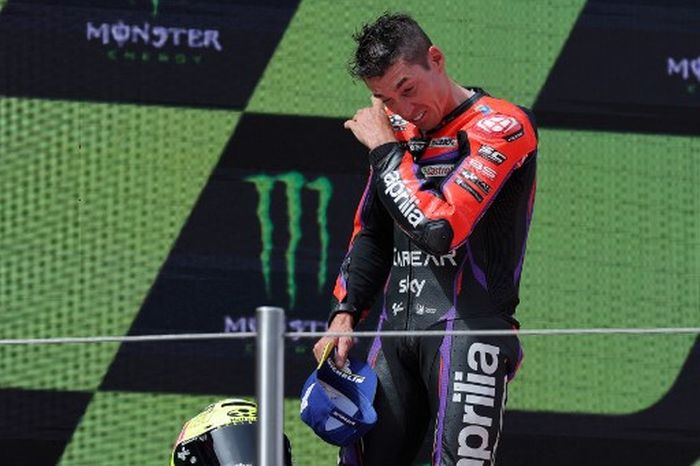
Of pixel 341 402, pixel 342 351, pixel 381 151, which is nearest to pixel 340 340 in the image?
pixel 342 351

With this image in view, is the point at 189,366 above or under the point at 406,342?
under

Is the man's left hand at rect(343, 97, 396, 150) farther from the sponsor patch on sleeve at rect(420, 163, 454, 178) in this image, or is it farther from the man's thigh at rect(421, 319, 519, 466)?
the man's thigh at rect(421, 319, 519, 466)

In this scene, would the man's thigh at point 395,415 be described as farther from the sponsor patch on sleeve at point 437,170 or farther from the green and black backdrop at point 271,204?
the green and black backdrop at point 271,204

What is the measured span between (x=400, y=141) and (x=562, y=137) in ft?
5.03

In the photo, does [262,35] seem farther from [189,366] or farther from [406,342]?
[406,342]

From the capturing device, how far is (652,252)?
17.6 ft

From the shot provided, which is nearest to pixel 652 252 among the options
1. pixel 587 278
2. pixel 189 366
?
pixel 587 278

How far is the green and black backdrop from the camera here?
16.6 ft

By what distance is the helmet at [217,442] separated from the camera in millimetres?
3893

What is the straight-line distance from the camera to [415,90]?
3.75m

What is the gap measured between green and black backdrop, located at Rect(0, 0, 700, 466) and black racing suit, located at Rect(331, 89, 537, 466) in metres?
1.29

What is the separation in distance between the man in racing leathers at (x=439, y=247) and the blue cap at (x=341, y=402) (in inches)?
1.5

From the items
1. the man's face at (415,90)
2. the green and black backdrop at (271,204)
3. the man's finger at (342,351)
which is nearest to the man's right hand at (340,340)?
the man's finger at (342,351)

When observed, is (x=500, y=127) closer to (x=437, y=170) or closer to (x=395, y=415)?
(x=437, y=170)
